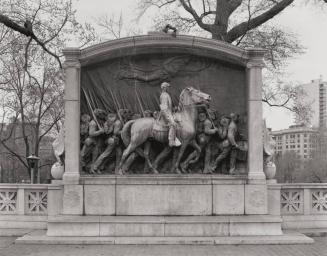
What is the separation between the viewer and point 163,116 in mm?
12562

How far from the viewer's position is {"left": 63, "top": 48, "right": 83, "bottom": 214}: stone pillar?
12312 millimetres

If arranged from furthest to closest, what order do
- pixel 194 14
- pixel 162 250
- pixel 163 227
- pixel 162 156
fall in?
1. pixel 194 14
2. pixel 162 156
3. pixel 163 227
4. pixel 162 250

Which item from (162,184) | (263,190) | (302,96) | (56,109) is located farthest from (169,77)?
(56,109)

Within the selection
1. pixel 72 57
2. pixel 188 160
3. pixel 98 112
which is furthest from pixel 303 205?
pixel 72 57

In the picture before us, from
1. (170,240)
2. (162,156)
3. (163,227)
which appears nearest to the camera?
(170,240)

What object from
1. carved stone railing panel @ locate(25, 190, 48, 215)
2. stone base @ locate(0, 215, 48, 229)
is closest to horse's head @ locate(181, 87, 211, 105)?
carved stone railing panel @ locate(25, 190, 48, 215)

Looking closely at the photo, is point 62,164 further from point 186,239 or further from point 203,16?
point 203,16

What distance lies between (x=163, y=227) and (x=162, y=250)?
3.70 ft

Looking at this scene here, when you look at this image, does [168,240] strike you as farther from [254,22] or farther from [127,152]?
[254,22]

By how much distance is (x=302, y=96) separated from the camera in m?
29.1

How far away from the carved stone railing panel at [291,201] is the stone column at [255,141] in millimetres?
878

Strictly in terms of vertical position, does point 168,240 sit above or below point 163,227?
below

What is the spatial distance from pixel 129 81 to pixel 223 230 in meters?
4.72

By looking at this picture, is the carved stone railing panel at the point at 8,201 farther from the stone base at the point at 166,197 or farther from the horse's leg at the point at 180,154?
the horse's leg at the point at 180,154
